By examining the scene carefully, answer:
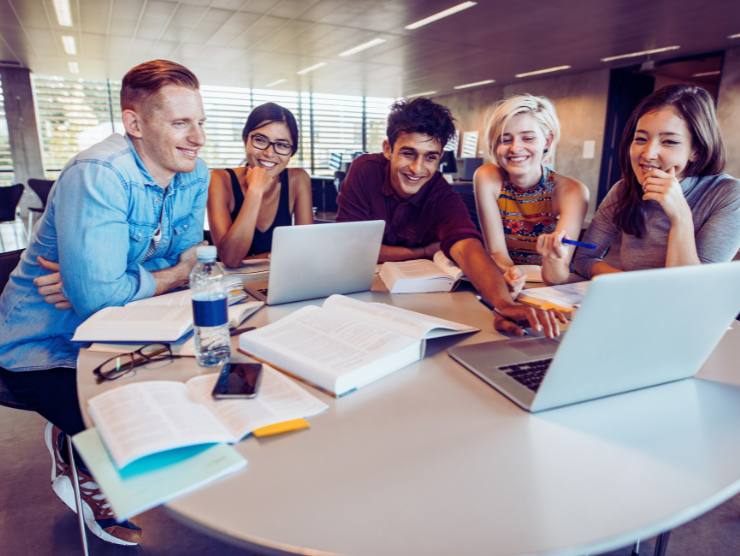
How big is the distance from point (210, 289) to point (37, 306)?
62cm

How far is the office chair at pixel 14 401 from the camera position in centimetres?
123

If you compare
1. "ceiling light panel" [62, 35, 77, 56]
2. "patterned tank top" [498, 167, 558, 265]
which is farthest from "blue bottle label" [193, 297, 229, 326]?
"ceiling light panel" [62, 35, 77, 56]

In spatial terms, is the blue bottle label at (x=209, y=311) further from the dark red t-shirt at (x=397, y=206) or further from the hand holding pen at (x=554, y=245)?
the dark red t-shirt at (x=397, y=206)

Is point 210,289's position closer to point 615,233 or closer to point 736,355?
point 736,355

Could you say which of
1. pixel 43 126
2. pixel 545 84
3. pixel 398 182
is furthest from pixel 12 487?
pixel 545 84

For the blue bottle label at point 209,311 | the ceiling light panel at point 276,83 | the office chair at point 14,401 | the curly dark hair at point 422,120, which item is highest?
the ceiling light panel at point 276,83

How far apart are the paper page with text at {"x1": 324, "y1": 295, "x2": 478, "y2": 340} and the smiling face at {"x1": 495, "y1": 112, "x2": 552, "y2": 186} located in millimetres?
1023

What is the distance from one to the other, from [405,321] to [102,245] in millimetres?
784

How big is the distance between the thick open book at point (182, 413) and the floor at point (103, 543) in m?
0.87

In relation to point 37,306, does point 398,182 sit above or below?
above

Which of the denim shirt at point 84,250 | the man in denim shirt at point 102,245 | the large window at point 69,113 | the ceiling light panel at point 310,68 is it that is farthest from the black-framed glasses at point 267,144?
the large window at point 69,113

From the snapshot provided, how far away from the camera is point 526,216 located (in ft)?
6.56

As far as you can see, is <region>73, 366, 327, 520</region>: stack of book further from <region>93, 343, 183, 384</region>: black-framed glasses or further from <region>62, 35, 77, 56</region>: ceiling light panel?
<region>62, 35, 77, 56</region>: ceiling light panel

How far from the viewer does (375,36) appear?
6.21 meters
